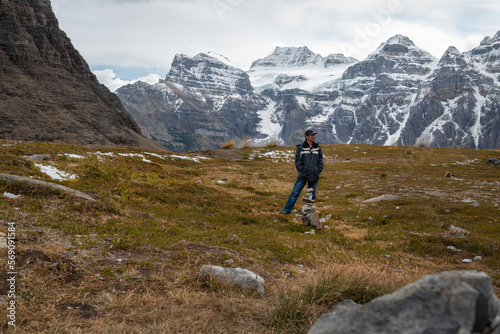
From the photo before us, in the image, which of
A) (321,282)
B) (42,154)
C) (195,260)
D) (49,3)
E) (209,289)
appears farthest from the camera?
(49,3)

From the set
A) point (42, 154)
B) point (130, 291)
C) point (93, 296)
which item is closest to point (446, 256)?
point (130, 291)

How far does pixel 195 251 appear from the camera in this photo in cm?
724

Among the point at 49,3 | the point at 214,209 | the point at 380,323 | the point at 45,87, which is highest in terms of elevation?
the point at 49,3

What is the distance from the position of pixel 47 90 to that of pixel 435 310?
89.3m

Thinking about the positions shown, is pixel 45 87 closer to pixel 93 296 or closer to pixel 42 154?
pixel 42 154

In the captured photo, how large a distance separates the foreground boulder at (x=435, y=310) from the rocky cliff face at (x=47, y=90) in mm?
68425

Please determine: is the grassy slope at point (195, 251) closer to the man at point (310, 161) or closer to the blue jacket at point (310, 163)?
the man at point (310, 161)

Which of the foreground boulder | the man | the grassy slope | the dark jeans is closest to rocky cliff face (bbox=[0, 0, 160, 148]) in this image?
the grassy slope

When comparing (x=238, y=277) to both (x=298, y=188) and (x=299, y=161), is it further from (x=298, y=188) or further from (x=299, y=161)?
(x=299, y=161)

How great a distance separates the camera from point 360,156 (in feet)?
180

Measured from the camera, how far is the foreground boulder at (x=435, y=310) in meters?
2.21

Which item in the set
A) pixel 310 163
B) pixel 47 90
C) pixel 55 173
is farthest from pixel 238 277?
pixel 47 90

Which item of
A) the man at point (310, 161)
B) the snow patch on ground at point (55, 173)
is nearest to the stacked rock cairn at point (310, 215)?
the man at point (310, 161)

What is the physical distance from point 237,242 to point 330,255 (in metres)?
2.89
